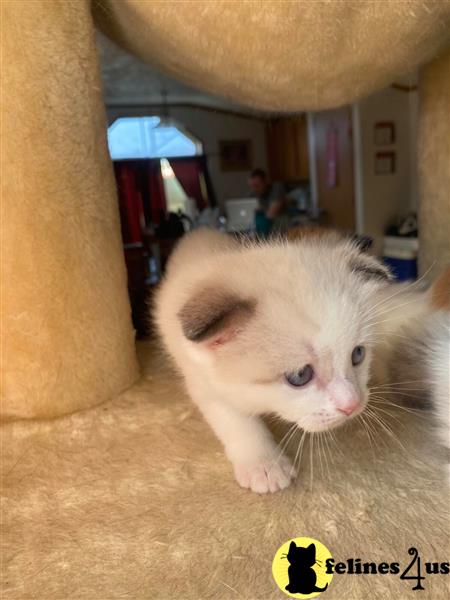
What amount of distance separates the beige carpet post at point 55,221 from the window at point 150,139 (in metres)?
5.61

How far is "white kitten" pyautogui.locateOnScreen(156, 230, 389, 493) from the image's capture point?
2.16 feet

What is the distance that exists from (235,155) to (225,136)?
292 millimetres

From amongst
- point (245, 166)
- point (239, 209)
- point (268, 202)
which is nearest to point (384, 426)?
point (268, 202)

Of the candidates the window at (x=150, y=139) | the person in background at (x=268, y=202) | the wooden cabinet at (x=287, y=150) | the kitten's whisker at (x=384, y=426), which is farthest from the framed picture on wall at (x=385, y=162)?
the kitten's whisker at (x=384, y=426)

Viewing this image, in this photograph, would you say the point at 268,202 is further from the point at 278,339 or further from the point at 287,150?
the point at 278,339

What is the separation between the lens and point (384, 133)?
3.95 meters

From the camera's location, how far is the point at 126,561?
0.63 meters

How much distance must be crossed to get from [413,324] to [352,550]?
0.43 metres

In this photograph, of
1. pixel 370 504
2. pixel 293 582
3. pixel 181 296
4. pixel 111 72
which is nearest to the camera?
pixel 293 582

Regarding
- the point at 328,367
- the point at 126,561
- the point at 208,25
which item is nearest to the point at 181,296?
the point at 328,367

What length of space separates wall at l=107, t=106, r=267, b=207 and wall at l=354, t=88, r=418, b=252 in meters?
2.87

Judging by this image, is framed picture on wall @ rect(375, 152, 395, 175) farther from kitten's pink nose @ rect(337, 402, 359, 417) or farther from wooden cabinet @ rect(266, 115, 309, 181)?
kitten's pink nose @ rect(337, 402, 359, 417)

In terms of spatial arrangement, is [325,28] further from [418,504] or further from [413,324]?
[418,504]

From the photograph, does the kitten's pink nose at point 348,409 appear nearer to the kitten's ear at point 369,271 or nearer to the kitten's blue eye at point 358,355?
the kitten's blue eye at point 358,355
